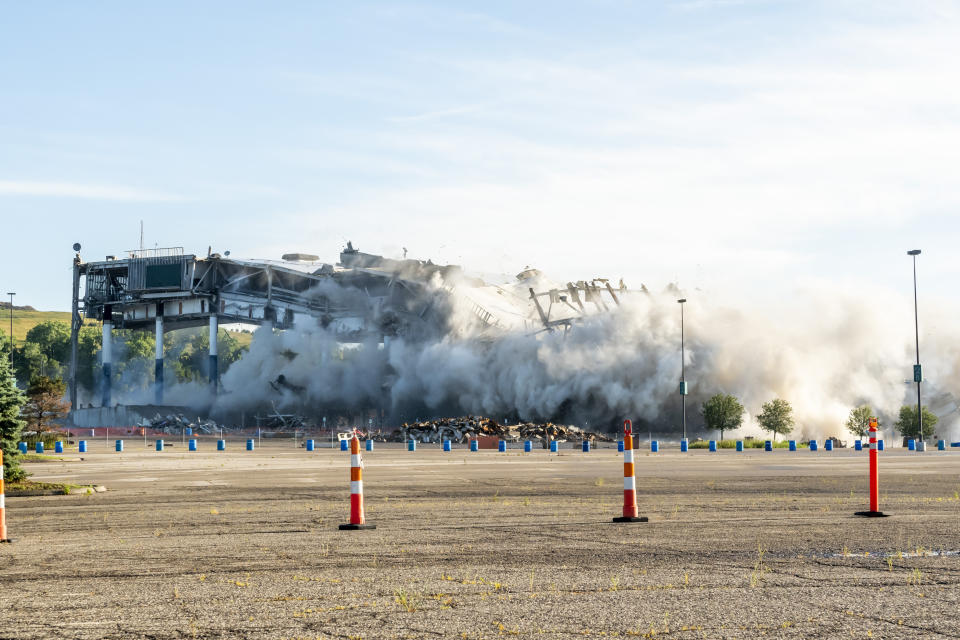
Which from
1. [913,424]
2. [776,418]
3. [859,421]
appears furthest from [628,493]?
[859,421]

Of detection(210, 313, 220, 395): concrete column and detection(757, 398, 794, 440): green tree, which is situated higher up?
detection(210, 313, 220, 395): concrete column

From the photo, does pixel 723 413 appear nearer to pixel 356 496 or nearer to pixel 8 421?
pixel 8 421

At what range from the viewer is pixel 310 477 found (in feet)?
95.2

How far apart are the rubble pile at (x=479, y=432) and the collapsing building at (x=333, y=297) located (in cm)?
2427

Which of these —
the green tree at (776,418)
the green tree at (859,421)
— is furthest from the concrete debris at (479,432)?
the green tree at (859,421)

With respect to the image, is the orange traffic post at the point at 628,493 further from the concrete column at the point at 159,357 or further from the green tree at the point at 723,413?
the concrete column at the point at 159,357

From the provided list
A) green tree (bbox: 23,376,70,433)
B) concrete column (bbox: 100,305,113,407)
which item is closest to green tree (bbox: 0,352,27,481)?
green tree (bbox: 23,376,70,433)

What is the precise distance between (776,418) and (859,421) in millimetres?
8126

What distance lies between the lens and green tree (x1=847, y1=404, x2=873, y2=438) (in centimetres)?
7925

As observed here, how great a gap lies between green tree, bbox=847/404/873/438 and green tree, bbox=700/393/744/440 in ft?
26.9

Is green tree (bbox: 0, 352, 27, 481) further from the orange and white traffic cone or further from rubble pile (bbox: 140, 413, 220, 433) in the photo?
rubble pile (bbox: 140, 413, 220, 433)

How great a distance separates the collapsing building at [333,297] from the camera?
343 ft

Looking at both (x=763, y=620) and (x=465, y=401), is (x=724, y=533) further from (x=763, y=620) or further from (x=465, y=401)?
(x=465, y=401)

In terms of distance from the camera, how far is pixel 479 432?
74.1 m
